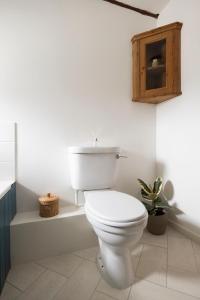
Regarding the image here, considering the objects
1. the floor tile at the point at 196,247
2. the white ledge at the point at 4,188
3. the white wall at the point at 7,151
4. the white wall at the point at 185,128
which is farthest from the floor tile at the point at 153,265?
the white wall at the point at 7,151

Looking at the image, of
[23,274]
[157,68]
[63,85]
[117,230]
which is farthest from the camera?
[157,68]

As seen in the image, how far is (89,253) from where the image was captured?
1279 millimetres

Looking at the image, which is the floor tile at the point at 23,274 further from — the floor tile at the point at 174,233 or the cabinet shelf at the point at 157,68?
the cabinet shelf at the point at 157,68

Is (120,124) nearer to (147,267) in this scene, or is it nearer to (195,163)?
(195,163)

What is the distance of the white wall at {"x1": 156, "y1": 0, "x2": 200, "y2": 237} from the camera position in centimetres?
135

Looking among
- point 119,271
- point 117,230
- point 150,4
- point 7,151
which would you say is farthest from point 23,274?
point 150,4

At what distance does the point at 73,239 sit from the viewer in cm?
130

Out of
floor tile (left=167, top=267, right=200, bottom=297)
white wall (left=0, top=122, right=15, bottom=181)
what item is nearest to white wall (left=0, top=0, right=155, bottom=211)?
white wall (left=0, top=122, right=15, bottom=181)

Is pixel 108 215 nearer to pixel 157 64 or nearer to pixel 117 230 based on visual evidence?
pixel 117 230

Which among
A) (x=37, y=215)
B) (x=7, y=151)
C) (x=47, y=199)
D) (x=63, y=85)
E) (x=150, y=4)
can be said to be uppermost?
(x=150, y=4)

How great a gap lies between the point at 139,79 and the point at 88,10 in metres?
0.70

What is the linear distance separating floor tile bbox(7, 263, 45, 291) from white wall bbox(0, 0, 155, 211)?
1.25 feet

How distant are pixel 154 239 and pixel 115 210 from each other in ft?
2.30

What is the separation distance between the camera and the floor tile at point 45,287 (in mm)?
931
